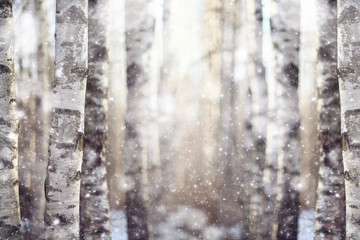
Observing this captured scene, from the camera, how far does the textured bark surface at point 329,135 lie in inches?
47.6

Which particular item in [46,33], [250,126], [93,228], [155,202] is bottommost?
[93,228]

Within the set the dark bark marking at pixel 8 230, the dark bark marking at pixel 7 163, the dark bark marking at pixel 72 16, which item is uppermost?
the dark bark marking at pixel 72 16

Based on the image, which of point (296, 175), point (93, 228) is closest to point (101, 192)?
point (93, 228)

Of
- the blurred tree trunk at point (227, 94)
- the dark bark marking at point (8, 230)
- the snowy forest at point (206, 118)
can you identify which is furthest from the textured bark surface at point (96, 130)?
the blurred tree trunk at point (227, 94)

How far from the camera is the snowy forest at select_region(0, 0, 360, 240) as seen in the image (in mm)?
1177

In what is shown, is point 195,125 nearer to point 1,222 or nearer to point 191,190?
point 191,190

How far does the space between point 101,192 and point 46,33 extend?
0.65 metres

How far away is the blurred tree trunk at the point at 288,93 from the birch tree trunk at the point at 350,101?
16cm

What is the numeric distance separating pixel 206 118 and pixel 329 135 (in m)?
0.46

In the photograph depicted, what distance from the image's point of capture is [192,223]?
123 cm

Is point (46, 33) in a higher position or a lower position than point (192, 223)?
higher

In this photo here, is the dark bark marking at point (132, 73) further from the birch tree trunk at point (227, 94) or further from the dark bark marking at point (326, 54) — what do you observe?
the dark bark marking at point (326, 54)

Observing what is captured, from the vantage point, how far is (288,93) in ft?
3.93

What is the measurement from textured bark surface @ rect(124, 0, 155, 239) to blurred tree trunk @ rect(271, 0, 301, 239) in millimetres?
476
